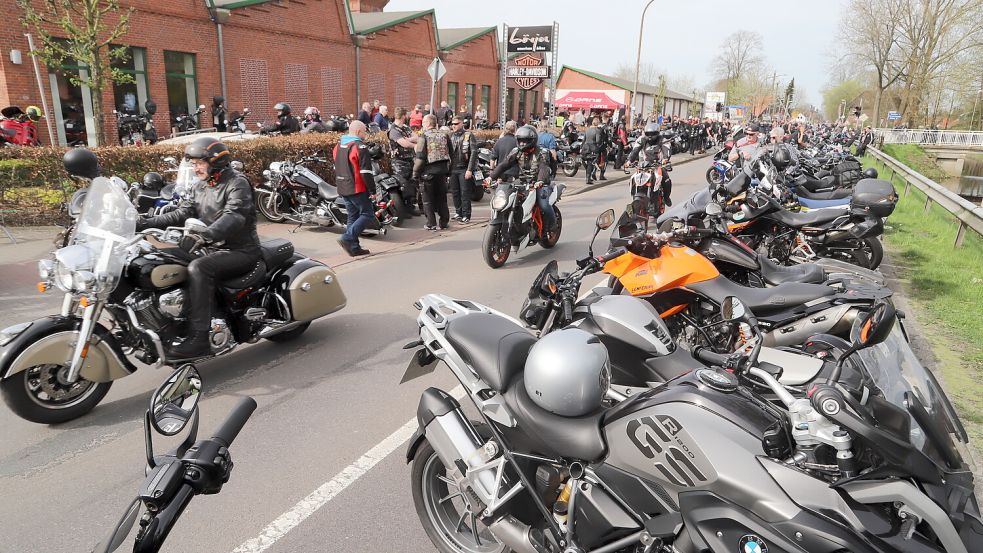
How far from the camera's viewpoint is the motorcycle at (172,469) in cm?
139

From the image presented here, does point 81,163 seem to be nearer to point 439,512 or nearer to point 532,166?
point 439,512

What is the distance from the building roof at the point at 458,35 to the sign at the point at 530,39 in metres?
8.16

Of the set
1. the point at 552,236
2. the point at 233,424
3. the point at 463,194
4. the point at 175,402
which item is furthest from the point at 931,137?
the point at 175,402

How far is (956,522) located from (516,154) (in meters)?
8.03

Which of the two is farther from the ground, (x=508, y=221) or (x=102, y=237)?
(x=102, y=237)

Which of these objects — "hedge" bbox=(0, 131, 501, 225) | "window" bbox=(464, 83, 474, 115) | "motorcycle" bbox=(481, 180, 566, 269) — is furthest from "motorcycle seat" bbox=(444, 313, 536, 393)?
"window" bbox=(464, 83, 474, 115)

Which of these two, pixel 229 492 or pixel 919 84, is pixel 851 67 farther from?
pixel 229 492

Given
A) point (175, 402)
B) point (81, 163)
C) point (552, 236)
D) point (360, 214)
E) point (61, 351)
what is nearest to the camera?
point (175, 402)

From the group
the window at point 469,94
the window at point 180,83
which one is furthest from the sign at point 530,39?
the window at point 180,83

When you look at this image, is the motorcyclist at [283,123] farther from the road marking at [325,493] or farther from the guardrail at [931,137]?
the guardrail at [931,137]

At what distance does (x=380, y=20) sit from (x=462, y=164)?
2120cm

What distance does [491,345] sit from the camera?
106 inches

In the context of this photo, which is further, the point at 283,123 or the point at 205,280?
the point at 283,123

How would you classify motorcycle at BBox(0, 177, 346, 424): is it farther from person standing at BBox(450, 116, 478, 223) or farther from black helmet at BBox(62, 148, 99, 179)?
→ person standing at BBox(450, 116, 478, 223)
